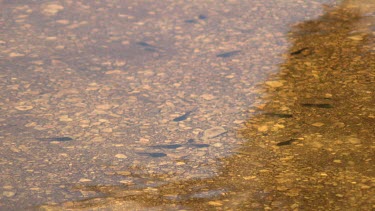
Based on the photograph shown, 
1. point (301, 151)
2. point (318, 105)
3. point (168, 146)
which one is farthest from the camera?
point (318, 105)

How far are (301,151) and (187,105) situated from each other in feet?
2.48

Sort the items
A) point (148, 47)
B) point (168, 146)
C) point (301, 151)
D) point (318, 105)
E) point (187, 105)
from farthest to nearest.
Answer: point (148, 47) → point (187, 105) → point (318, 105) → point (168, 146) → point (301, 151)

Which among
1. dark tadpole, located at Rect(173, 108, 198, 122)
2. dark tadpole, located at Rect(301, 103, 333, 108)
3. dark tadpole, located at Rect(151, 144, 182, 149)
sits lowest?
dark tadpole, located at Rect(151, 144, 182, 149)

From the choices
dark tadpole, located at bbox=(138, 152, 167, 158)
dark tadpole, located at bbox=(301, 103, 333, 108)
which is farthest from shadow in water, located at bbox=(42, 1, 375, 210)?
dark tadpole, located at bbox=(138, 152, 167, 158)

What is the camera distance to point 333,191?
8.68 ft

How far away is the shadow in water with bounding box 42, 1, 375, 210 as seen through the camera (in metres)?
2.62

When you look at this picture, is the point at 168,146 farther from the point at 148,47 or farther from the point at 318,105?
the point at 148,47

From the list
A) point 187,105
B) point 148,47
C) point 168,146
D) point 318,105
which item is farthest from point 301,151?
point 148,47

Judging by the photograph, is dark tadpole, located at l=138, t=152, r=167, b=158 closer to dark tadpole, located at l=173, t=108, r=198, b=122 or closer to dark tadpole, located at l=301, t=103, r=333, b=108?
dark tadpole, located at l=173, t=108, r=198, b=122

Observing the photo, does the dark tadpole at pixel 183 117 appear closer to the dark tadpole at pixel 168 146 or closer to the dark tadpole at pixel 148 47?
the dark tadpole at pixel 168 146

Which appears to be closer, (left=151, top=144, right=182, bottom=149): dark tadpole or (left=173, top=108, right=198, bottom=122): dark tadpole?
(left=151, top=144, right=182, bottom=149): dark tadpole

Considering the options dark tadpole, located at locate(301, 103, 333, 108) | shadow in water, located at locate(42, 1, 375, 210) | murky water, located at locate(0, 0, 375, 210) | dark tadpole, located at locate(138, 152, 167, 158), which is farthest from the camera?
dark tadpole, located at locate(301, 103, 333, 108)

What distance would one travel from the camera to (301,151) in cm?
297

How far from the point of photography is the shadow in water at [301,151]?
262 cm
